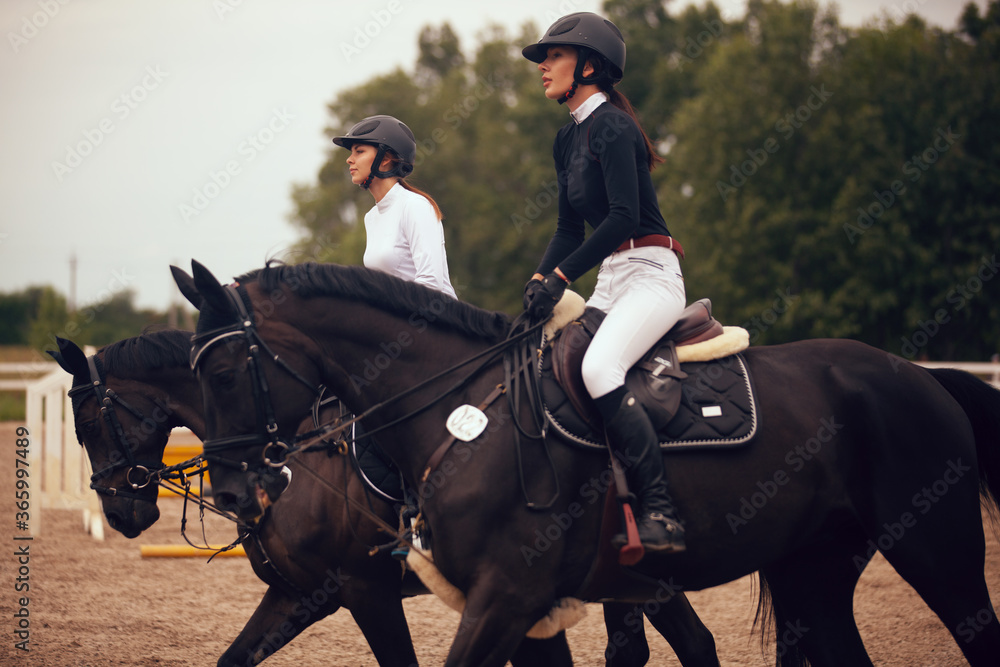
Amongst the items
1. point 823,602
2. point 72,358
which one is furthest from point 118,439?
point 823,602

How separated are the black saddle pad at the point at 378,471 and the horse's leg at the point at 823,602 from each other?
195 centimetres

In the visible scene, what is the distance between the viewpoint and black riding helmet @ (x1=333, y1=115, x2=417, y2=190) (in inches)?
191

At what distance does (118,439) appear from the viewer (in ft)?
15.7

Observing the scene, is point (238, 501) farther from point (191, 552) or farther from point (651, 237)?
point (191, 552)

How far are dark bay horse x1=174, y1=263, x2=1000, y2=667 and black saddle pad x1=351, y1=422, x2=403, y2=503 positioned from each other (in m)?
0.49

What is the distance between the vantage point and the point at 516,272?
39469 mm

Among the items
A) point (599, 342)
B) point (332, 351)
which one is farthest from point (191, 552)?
point (599, 342)

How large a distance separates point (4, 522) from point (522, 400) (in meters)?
9.57

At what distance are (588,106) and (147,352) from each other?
2.92 m

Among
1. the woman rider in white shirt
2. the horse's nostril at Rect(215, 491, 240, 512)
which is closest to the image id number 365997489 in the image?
the horse's nostril at Rect(215, 491, 240, 512)

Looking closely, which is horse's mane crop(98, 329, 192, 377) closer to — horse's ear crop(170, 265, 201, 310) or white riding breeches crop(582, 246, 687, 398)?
horse's ear crop(170, 265, 201, 310)

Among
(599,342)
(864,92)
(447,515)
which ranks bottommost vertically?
(447,515)
